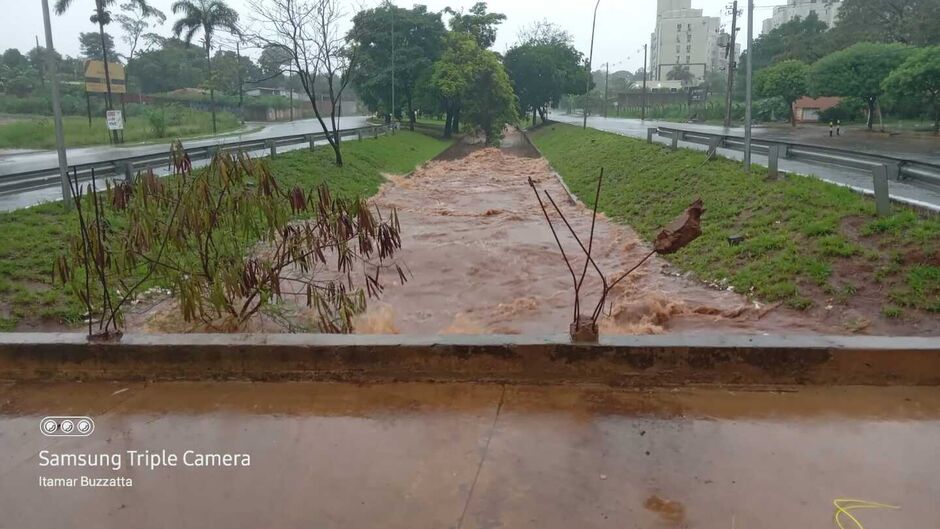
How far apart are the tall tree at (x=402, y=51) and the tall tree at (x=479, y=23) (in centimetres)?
242

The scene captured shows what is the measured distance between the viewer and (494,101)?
3978 cm

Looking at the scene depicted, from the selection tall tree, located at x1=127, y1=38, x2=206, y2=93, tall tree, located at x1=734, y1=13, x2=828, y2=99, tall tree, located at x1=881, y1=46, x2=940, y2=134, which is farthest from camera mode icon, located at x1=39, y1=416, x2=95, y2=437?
tall tree, located at x1=127, y1=38, x2=206, y2=93

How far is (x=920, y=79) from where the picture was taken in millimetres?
28703

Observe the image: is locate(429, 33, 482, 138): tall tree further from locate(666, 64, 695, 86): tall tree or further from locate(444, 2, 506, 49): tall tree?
locate(666, 64, 695, 86): tall tree

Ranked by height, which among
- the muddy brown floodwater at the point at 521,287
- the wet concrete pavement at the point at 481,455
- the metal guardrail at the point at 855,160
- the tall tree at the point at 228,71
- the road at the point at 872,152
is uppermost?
the tall tree at the point at 228,71

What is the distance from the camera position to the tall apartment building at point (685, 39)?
110m

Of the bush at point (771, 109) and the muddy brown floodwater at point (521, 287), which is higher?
the bush at point (771, 109)

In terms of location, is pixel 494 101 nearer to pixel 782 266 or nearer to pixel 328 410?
pixel 782 266

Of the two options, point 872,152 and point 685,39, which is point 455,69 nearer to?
point 872,152

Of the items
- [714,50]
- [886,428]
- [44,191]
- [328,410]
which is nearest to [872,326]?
[886,428]

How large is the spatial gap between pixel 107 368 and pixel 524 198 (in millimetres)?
15670

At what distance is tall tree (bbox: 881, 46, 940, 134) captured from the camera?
93.0ft

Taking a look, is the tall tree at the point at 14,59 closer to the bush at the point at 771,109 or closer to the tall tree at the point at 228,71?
the tall tree at the point at 228,71

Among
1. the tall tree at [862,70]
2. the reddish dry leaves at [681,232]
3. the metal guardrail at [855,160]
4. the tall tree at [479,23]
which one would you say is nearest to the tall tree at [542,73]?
the tall tree at [479,23]
